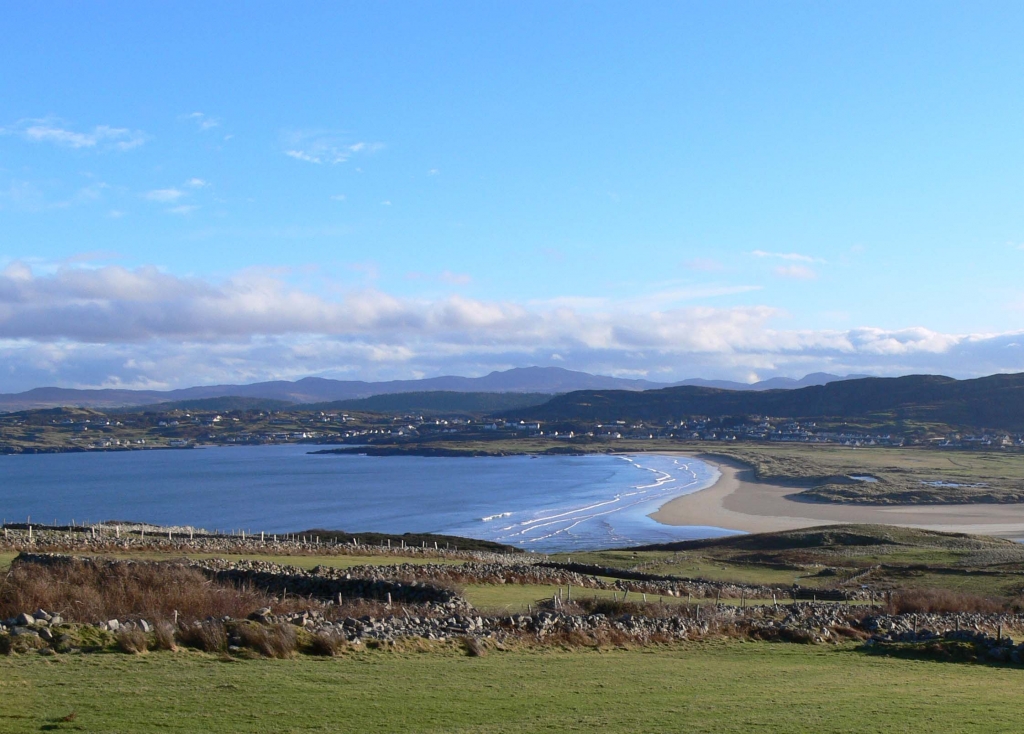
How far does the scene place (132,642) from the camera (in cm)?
1257

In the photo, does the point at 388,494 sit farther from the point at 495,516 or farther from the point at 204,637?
→ the point at 204,637

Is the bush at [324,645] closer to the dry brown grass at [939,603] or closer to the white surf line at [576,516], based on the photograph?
the dry brown grass at [939,603]

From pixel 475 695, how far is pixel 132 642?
4.79 m

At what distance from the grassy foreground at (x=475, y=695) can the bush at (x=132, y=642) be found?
376 mm

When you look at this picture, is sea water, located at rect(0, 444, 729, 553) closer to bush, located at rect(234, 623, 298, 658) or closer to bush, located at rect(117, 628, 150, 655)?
bush, located at rect(234, 623, 298, 658)

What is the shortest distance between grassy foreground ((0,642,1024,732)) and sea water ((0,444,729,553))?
4187 cm

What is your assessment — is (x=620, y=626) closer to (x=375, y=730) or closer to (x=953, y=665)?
(x=953, y=665)

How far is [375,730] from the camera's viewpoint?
935cm

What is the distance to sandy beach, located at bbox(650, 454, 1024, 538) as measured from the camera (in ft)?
225

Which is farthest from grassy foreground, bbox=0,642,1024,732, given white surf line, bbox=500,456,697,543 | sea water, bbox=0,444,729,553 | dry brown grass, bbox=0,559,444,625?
white surf line, bbox=500,456,697,543

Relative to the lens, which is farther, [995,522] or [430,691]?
[995,522]

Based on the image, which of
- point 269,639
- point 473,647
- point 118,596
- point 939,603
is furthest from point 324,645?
point 939,603

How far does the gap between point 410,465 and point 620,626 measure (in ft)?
446

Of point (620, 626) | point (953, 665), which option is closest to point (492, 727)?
point (620, 626)
